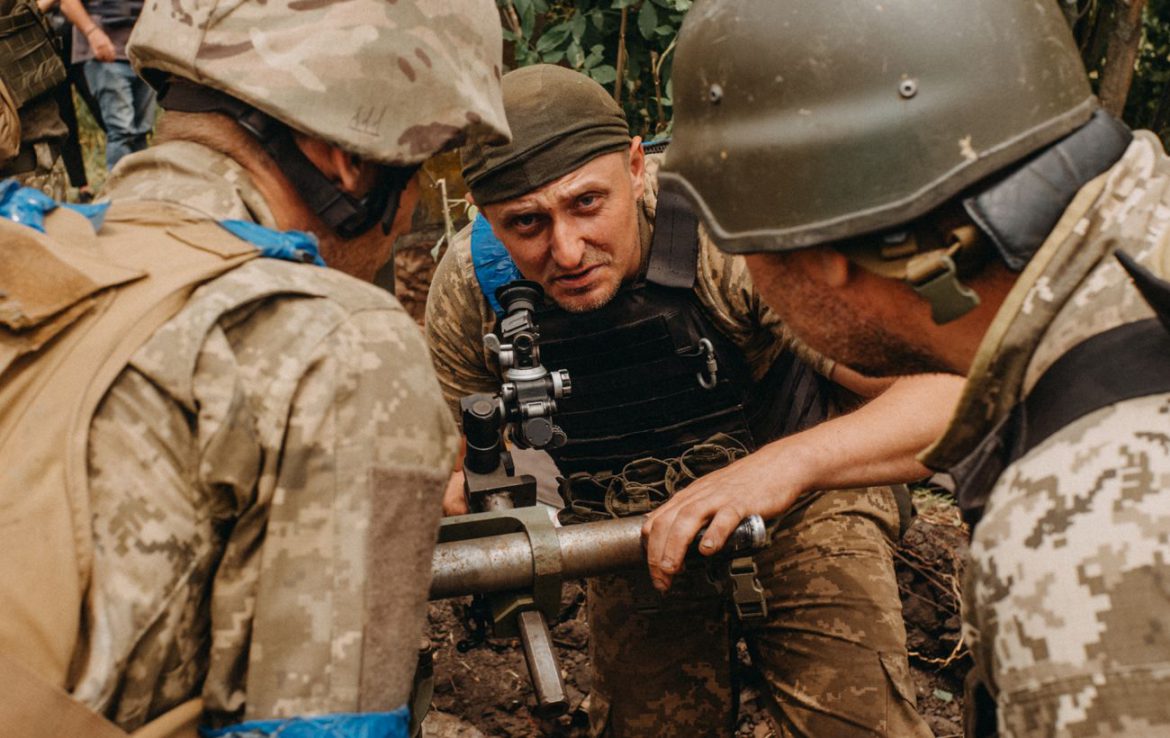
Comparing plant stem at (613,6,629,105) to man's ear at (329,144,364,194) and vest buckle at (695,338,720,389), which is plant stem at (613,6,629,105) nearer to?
vest buckle at (695,338,720,389)

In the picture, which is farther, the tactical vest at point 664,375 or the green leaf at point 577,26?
the green leaf at point 577,26

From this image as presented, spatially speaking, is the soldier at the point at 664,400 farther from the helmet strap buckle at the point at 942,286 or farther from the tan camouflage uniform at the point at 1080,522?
the tan camouflage uniform at the point at 1080,522

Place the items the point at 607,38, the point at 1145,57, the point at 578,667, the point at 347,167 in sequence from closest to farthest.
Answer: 1. the point at 347,167
2. the point at 578,667
3. the point at 607,38
4. the point at 1145,57

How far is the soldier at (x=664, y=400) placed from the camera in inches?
136

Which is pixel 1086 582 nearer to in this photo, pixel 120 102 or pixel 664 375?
pixel 664 375

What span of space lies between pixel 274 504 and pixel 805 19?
1.13 m

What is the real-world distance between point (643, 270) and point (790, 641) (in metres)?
1.20

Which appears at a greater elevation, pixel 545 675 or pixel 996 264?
pixel 996 264

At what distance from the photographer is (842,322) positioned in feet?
6.49

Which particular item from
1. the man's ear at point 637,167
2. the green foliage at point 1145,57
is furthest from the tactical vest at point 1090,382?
the green foliage at point 1145,57

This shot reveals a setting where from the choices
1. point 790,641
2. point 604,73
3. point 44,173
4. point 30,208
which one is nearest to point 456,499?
point 790,641

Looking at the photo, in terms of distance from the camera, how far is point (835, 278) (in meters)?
1.95

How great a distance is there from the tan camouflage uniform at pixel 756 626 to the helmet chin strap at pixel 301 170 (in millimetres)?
1500

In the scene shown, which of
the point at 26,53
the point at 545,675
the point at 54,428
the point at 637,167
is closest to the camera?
the point at 54,428
